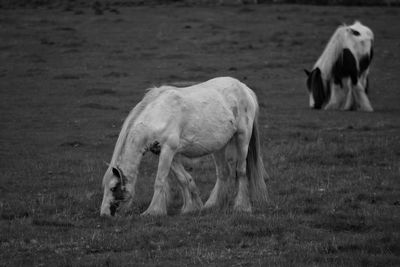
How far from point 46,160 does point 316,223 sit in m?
7.28

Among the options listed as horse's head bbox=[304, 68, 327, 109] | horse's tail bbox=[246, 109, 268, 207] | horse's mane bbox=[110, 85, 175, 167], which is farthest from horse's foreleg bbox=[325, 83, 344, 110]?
horse's mane bbox=[110, 85, 175, 167]

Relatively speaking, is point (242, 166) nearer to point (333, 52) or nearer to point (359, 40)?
point (333, 52)

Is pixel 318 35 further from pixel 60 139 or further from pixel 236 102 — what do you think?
pixel 236 102

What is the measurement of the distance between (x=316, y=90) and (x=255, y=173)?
11307 millimetres

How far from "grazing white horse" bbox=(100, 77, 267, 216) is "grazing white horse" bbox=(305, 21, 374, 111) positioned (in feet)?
35.6

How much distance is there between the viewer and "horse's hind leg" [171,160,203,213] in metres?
9.90

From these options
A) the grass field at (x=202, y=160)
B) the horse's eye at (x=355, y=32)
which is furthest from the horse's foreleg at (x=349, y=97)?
the horse's eye at (x=355, y=32)

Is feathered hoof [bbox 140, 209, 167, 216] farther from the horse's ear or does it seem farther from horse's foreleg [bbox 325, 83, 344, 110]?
horse's foreleg [bbox 325, 83, 344, 110]

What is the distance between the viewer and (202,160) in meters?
14.0

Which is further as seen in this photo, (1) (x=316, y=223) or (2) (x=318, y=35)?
(2) (x=318, y=35)

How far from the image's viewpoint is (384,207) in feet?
31.9

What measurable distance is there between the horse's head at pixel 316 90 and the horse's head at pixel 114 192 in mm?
12703

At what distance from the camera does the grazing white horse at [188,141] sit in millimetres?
9469

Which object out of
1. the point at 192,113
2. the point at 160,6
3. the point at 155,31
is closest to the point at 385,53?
the point at 155,31
